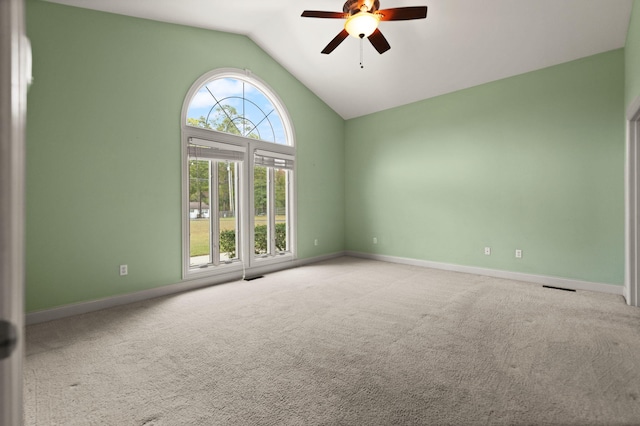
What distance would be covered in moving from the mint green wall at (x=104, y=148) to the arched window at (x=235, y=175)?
223 millimetres

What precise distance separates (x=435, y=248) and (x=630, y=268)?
233 cm

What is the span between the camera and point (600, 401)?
177cm

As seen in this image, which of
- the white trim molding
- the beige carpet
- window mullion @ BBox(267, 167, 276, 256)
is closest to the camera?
the beige carpet

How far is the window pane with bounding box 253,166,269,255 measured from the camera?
4965 mm

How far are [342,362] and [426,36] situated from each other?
13.1 ft

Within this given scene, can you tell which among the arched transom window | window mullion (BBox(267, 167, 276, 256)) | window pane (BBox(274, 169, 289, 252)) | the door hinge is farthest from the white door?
window pane (BBox(274, 169, 289, 252))

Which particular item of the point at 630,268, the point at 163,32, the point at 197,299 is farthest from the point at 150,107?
the point at 630,268

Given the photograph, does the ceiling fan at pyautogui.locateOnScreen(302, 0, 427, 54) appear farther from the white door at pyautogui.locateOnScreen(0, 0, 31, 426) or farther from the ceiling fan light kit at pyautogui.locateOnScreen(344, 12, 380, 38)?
the white door at pyautogui.locateOnScreen(0, 0, 31, 426)

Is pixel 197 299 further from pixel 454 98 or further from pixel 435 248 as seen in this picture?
pixel 454 98

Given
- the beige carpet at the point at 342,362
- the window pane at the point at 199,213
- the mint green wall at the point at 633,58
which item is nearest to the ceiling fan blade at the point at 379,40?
the mint green wall at the point at 633,58

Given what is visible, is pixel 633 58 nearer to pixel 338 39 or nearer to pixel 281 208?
pixel 338 39

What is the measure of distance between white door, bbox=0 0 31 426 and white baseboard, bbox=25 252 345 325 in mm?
3602

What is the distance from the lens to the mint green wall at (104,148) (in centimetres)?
298

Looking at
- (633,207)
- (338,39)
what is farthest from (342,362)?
(633,207)
